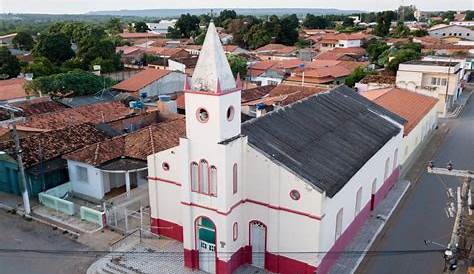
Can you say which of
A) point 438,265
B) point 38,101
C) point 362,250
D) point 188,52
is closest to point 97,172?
point 362,250

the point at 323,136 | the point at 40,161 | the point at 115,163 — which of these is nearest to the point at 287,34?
the point at 115,163

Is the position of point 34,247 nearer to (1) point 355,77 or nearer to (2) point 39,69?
(1) point 355,77

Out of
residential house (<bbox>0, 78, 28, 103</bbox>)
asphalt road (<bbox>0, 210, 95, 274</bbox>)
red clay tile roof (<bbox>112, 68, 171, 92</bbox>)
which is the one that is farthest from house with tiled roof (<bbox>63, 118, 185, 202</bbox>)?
red clay tile roof (<bbox>112, 68, 171, 92</bbox>)

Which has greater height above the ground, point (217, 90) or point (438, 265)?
point (217, 90)

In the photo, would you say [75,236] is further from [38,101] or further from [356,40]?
[356,40]

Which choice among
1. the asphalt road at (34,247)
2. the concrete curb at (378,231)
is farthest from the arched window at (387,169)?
the asphalt road at (34,247)

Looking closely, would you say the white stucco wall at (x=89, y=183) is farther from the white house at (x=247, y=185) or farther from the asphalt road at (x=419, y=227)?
the asphalt road at (x=419, y=227)
